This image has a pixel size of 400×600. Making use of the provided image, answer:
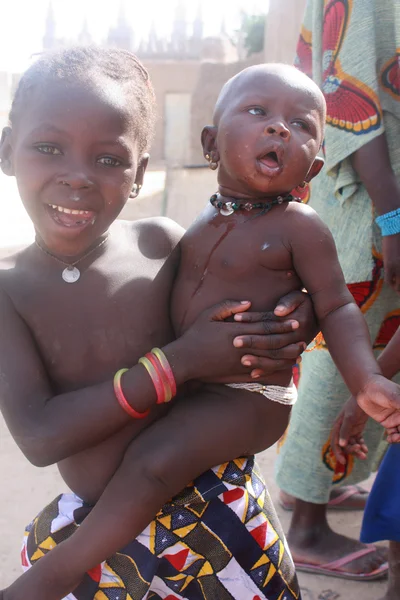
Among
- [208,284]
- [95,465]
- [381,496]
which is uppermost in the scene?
[208,284]

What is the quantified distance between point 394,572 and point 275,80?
175cm

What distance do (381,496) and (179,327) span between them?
1140mm

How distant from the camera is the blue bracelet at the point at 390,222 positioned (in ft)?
7.57

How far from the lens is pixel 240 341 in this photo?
1515 millimetres

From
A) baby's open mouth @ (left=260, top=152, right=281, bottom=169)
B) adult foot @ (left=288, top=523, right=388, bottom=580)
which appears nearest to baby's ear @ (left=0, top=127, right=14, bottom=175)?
baby's open mouth @ (left=260, top=152, right=281, bottom=169)

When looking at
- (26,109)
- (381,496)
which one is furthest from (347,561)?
(26,109)

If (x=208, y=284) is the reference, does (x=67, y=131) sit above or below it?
above

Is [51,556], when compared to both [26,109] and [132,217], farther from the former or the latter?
[132,217]

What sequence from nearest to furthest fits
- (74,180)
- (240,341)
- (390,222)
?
(74,180), (240,341), (390,222)

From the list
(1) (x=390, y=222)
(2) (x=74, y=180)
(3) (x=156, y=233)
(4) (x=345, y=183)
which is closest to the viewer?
(2) (x=74, y=180)

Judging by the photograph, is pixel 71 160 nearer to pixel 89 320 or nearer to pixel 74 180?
pixel 74 180

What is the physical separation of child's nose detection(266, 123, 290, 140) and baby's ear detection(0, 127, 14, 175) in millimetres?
581

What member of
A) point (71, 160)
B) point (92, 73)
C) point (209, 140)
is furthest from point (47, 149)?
point (209, 140)

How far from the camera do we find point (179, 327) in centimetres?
165
